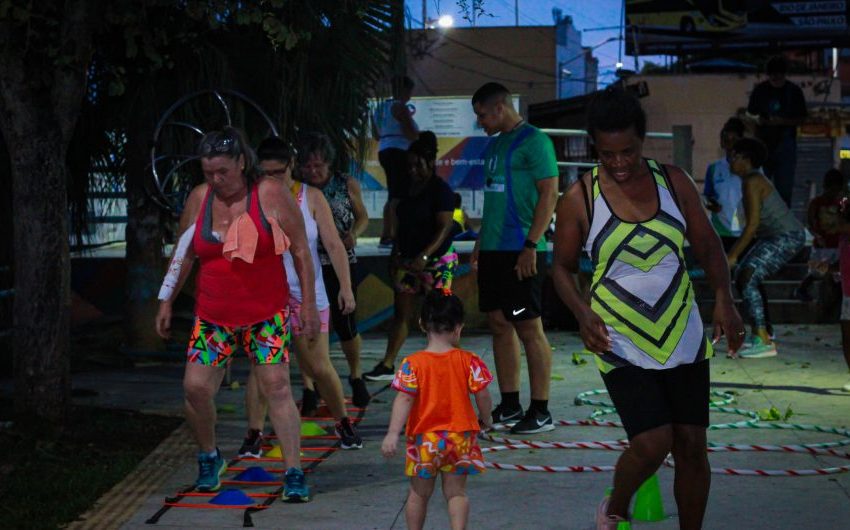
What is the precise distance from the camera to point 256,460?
7.46 meters

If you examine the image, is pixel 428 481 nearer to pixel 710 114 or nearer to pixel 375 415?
pixel 375 415

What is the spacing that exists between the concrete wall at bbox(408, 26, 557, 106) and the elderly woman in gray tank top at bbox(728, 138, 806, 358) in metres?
37.3

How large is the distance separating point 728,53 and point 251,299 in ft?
95.3

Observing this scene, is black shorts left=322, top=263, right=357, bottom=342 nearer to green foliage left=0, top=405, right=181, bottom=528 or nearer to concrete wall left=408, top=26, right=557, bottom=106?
green foliage left=0, top=405, right=181, bottom=528

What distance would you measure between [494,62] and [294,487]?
146 ft

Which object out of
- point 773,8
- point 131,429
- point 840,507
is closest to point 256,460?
point 131,429

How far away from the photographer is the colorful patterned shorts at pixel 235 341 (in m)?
6.42

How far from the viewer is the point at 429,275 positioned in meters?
10.3

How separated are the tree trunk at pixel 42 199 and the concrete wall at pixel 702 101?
1045 inches

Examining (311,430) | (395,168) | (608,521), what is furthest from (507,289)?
(395,168)

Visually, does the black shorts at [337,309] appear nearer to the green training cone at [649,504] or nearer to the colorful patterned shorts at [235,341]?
the colorful patterned shorts at [235,341]

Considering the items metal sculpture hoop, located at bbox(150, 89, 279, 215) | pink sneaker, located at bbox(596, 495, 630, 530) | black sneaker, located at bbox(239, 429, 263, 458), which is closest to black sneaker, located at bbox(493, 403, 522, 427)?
black sneaker, located at bbox(239, 429, 263, 458)

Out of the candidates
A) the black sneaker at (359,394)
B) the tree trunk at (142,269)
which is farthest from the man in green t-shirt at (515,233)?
the tree trunk at (142,269)

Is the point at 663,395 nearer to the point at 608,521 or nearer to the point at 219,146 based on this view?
the point at 608,521
